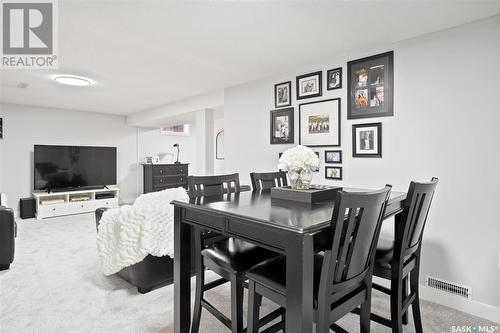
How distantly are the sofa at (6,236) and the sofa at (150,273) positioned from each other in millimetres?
1358

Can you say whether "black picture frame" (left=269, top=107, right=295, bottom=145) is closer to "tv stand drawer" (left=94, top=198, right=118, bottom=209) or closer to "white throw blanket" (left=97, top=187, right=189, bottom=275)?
"white throw blanket" (left=97, top=187, right=189, bottom=275)

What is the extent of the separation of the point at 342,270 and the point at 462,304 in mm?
1788

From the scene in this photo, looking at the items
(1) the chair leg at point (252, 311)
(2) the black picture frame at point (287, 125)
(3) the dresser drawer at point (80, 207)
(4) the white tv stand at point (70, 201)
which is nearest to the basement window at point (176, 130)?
(4) the white tv stand at point (70, 201)

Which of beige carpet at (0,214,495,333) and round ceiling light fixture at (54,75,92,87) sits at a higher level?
round ceiling light fixture at (54,75,92,87)

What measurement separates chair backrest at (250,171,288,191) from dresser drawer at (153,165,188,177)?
15.9 feet

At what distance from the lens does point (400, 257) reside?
1513 mm

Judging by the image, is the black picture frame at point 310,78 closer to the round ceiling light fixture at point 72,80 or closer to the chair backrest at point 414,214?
the chair backrest at point 414,214

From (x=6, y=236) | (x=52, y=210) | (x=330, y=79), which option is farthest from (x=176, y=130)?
(x=330, y=79)

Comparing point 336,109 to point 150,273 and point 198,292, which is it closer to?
point 198,292

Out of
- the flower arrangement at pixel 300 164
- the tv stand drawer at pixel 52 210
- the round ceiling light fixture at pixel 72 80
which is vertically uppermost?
the round ceiling light fixture at pixel 72 80

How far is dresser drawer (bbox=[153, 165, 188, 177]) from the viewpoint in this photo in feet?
22.6

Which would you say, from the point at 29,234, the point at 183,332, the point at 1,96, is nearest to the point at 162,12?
the point at 183,332

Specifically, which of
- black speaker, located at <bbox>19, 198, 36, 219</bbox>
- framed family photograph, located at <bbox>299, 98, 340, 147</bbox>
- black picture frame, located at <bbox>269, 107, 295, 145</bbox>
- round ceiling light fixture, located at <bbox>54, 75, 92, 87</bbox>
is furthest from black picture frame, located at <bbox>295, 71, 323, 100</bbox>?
black speaker, located at <bbox>19, 198, 36, 219</bbox>

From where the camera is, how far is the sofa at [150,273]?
7.91ft
